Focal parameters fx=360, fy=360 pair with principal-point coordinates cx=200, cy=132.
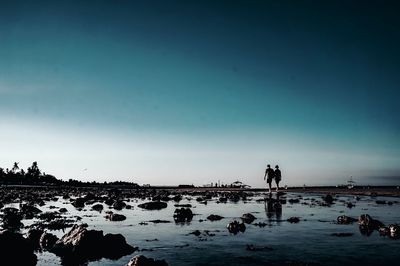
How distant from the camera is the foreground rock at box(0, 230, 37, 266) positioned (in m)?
11.7

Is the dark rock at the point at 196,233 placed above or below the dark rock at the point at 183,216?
below

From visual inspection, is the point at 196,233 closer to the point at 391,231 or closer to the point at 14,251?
the point at 14,251

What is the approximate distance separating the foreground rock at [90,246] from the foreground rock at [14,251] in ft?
3.67

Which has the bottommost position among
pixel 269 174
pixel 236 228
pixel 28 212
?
pixel 28 212

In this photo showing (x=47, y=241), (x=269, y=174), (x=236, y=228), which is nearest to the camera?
(x=47, y=241)

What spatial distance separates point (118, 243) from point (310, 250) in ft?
23.0

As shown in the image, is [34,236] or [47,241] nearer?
[47,241]

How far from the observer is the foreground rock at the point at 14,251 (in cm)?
1166

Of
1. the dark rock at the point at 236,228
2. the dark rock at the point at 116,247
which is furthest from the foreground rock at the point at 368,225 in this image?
the dark rock at the point at 116,247

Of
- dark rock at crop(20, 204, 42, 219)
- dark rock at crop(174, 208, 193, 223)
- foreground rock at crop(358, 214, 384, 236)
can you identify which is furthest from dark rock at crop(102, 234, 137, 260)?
dark rock at crop(20, 204, 42, 219)

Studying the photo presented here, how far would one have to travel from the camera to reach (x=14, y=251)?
1186 cm

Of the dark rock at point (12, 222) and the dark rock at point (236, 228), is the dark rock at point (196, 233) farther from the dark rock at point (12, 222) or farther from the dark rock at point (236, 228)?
the dark rock at point (12, 222)

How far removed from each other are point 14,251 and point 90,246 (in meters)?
2.51

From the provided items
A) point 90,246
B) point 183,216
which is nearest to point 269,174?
point 183,216
